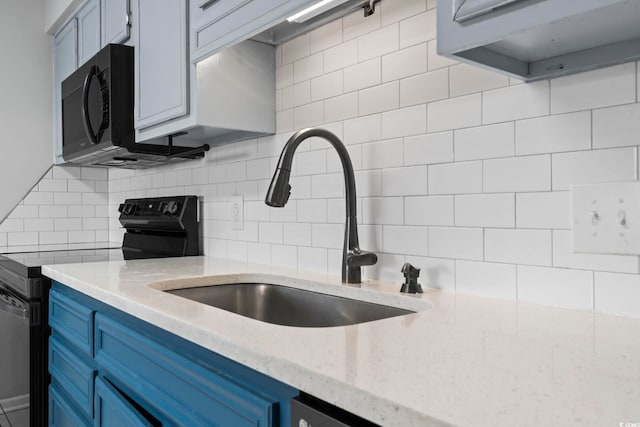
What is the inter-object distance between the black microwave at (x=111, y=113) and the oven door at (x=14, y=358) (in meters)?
0.73

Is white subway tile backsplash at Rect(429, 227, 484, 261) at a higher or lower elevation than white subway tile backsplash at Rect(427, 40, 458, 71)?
lower

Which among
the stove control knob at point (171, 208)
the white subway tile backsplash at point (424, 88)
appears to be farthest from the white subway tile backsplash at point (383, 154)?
the stove control knob at point (171, 208)

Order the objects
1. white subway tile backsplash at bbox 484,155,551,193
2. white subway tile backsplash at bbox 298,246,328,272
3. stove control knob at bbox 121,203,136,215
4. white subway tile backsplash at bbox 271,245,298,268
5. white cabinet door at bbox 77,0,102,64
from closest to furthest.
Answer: white subway tile backsplash at bbox 484,155,551,193
white subway tile backsplash at bbox 298,246,328,272
white subway tile backsplash at bbox 271,245,298,268
white cabinet door at bbox 77,0,102,64
stove control knob at bbox 121,203,136,215

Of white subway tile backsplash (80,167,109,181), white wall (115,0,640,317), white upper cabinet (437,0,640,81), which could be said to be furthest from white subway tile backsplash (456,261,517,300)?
white subway tile backsplash (80,167,109,181)

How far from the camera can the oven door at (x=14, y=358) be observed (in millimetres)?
1978

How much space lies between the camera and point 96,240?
10.8 ft

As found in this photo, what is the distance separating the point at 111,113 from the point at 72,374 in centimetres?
105

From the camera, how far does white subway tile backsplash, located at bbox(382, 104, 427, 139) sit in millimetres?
1329

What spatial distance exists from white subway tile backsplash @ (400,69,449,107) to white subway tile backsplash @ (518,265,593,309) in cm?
48

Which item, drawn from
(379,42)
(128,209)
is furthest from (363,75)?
(128,209)

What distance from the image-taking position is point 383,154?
1439 mm

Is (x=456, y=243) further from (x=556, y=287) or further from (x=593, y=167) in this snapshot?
(x=593, y=167)

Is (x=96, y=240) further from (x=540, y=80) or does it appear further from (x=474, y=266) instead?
(x=540, y=80)

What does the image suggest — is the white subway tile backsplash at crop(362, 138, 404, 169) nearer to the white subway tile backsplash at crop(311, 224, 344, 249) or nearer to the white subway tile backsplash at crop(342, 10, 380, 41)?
the white subway tile backsplash at crop(311, 224, 344, 249)
